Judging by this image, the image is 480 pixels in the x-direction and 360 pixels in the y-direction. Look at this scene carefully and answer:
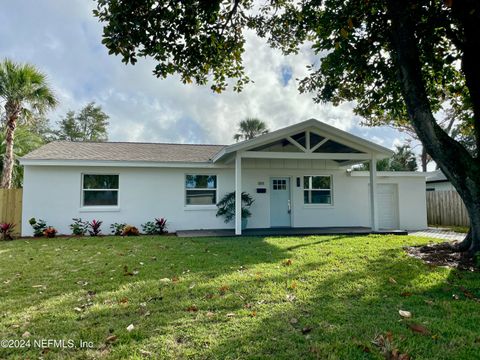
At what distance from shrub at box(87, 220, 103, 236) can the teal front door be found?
7.27 meters

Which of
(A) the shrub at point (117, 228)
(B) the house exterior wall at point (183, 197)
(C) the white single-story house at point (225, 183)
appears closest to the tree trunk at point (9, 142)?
(C) the white single-story house at point (225, 183)

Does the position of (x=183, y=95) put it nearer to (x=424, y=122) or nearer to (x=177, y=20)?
(x=177, y=20)

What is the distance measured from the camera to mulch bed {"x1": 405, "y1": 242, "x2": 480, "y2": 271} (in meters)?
6.06

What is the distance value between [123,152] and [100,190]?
2053mm

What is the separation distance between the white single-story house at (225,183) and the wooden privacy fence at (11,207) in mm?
395

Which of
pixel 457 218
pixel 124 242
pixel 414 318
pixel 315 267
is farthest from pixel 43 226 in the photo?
pixel 457 218

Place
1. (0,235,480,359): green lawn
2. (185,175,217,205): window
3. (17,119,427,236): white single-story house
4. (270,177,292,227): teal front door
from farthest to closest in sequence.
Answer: (270,177,292,227): teal front door → (185,175,217,205): window → (17,119,427,236): white single-story house → (0,235,480,359): green lawn

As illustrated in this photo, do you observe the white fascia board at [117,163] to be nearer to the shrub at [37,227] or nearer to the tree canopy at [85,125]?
the shrub at [37,227]

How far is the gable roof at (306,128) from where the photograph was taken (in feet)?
34.1

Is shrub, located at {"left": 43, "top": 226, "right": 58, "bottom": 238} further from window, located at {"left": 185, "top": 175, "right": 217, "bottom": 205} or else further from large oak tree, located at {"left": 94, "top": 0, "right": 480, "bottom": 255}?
large oak tree, located at {"left": 94, "top": 0, "right": 480, "bottom": 255}

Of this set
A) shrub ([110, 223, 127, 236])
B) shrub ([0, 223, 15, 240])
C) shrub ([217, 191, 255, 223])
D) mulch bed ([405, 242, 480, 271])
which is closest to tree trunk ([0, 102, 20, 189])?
shrub ([0, 223, 15, 240])

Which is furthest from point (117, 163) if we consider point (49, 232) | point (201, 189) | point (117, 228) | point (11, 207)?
point (11, 207)

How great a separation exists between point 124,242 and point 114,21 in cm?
657

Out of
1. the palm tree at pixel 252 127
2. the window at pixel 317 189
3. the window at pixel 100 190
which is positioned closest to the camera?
the window at pixel 100 190
